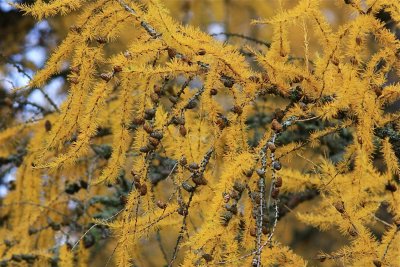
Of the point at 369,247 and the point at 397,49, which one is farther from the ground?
the point at 397,49

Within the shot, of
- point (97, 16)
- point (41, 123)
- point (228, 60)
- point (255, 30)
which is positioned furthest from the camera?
point (255, 30)

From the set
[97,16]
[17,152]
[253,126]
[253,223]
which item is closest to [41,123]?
[17,152]

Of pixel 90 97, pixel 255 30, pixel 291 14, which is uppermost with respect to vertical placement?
pixel 255 30

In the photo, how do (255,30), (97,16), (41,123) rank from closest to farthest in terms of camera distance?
1. (97,16)
2. (41,123)
3. (255,30)

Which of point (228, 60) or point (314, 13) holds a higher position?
point (314, 13)

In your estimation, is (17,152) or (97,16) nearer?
(97,16)

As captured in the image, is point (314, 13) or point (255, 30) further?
point (255, 30)

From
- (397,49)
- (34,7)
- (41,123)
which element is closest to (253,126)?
(41,123)

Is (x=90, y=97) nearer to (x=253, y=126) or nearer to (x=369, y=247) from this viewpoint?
(x=369, y=247)

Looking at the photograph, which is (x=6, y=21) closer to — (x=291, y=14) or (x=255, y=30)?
(x=255, y=30)
